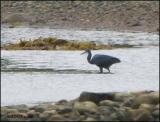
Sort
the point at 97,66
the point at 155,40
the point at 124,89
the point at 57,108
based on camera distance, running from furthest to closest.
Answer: the point at 155,40
the point at 97,66
the point at 124,89
the point at 57,108

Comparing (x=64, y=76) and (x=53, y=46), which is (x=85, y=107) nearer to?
(x=64, y=76)

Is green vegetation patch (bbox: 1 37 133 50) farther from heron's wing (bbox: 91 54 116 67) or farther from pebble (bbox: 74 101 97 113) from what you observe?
pebble (bbox: 74 101 97 113)

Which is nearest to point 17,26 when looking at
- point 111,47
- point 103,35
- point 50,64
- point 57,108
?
point 103,35

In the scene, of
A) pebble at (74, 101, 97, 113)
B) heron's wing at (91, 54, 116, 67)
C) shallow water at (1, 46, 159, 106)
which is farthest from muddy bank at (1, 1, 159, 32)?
pebble at (74, 101, 97, 113)

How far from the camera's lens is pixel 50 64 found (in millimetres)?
20547

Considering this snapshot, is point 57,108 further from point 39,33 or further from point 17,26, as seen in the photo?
point 17,26

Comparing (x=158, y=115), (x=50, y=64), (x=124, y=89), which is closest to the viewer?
(x=158, y=115)

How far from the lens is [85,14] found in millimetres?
44844

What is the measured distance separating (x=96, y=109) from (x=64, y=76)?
6.08m

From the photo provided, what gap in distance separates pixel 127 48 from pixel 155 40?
4.86 m

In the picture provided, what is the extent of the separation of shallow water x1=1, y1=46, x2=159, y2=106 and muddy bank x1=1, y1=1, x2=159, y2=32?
56.9 ft

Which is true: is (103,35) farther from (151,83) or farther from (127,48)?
(151,83)

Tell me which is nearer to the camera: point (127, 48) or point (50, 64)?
point (50, 64)

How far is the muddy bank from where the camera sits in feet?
138
